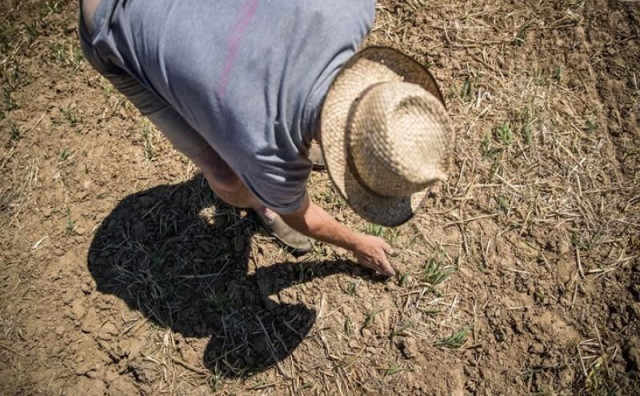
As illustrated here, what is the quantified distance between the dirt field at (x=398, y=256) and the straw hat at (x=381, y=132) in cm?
96

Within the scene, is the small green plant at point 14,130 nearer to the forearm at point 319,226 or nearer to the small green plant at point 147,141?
the small green plant at point 147,141

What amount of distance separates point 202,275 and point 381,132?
152 centimetres

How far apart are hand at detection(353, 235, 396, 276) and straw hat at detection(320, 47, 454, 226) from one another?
654 millimetres

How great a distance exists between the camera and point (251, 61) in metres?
1.31

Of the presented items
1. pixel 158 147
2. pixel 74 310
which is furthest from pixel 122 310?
pixel 158 147

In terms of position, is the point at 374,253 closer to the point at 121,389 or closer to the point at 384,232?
the point at 384,232

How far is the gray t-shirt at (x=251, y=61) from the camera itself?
1.32m

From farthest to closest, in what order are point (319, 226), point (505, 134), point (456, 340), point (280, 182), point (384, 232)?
point (505, 134) → point (384, 232) → point (456, 340) → point (319, 226) → point (280, 182)

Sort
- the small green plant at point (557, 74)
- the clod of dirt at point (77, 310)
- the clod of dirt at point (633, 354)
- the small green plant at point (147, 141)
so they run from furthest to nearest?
the small green plant at point (147, 141) → the small green plant at point (557, 74) → the clod of dirt at point (77, 310) → the clod of dirt at point (633, 354)

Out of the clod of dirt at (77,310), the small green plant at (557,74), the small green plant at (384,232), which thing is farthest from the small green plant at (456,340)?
the clod of dirt at (77,310)

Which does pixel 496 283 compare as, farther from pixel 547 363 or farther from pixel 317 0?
pixel 317 0

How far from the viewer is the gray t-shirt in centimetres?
132

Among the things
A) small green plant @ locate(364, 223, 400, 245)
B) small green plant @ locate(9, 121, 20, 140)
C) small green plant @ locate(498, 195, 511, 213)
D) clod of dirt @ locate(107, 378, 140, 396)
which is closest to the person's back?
small green plant @ locate(364, 223, 400, 245)

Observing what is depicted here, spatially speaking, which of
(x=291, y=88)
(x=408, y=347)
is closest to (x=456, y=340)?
A: (x=408, y=347)
